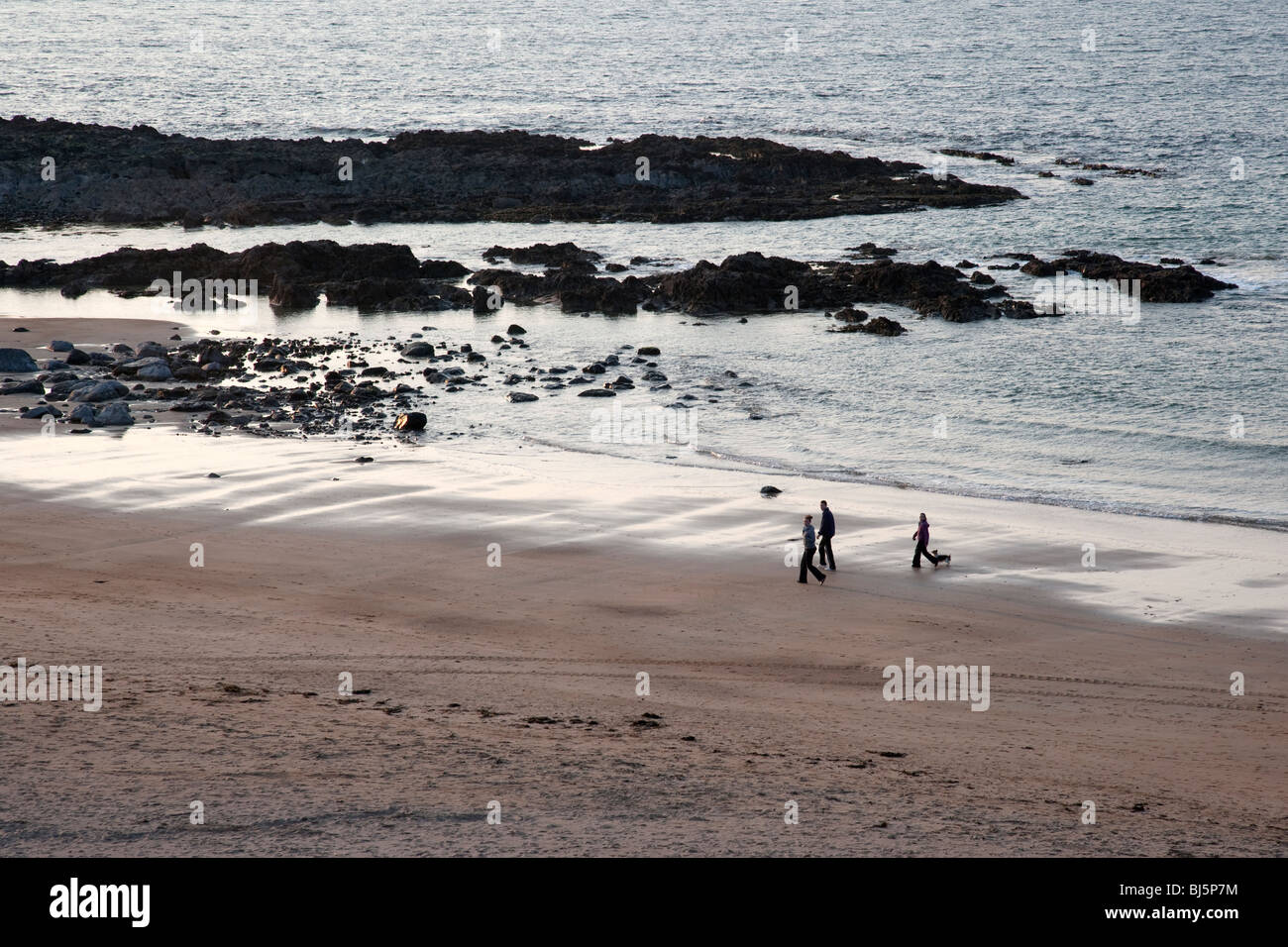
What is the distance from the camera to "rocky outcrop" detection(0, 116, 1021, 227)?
59688 mm

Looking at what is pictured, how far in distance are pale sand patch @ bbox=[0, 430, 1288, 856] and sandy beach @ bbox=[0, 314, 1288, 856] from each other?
59 mm

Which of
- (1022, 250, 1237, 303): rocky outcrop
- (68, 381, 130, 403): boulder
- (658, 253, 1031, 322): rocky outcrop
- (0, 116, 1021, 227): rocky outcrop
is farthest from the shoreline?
(0, 116, 1021, 227): rocky outcrop

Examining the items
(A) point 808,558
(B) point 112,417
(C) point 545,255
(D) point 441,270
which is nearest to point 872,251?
(C) point 545,255

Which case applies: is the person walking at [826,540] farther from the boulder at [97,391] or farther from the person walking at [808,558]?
the boulder at [97,391]

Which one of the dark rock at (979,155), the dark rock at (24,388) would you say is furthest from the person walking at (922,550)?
the dark rock at (979,155)

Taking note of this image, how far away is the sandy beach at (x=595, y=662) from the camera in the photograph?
1009 centimetres

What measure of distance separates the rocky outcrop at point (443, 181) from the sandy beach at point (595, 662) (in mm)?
35481

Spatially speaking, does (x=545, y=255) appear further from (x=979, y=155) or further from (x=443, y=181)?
(x=979, y=155)

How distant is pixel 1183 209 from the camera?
58562 millimetres

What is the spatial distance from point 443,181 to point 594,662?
5316 cm

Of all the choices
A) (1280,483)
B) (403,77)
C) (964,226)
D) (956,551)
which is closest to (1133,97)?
(964,226)

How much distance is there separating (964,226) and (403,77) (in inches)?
3270

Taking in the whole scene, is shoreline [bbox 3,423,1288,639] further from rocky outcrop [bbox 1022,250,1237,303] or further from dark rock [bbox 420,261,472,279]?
rocky outcrop [bbox 1022,250,1237,303]
